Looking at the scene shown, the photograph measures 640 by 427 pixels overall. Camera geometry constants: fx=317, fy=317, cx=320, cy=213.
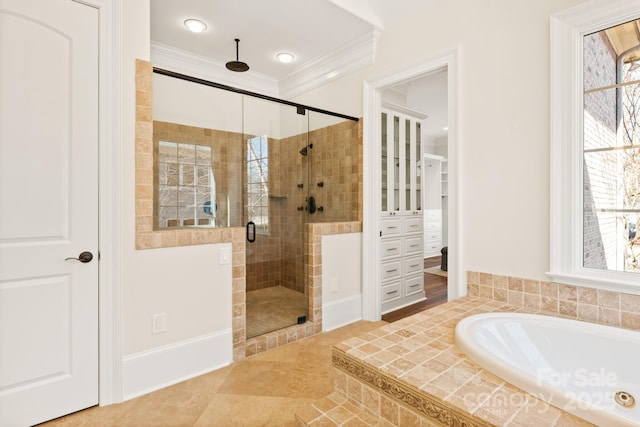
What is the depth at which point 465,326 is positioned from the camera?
158 centimetres

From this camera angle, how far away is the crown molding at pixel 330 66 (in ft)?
9.71

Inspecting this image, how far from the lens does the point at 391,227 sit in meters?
3.40

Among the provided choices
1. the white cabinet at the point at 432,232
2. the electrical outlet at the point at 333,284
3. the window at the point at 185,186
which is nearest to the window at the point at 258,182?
the window at the point at 185,186

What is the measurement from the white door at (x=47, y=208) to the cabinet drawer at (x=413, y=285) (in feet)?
9.50

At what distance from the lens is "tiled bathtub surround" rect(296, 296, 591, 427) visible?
40.3 inches

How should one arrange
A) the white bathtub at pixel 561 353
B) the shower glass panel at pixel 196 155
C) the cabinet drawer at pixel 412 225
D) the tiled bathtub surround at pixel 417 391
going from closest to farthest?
the tiled bathtub surround at pixel 417 391 < the white bathtub at pixel 561 353 < the shower glass panel at pixel 196 155 < the cabinet drawer at pixel 412 225

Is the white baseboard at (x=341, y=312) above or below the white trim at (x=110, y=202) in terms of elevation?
below

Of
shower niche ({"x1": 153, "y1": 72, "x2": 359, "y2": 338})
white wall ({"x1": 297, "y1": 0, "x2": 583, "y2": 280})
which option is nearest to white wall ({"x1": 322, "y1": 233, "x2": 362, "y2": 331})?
shower niche ({"x1": 153, "y1": 72, "x2": 359, "y2": 338})

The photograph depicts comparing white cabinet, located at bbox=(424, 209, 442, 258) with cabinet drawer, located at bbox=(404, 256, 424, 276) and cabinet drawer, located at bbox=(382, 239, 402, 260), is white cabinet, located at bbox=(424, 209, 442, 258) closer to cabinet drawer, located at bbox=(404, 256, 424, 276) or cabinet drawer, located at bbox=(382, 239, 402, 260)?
cabinet drawer, located at bbox=(404, 256, 424, 276)

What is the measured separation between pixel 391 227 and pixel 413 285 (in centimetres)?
82

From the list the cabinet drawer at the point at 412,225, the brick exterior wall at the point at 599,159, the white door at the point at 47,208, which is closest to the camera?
the white door at the point at 47,208

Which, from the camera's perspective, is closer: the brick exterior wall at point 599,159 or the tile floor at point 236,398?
the tile floor at point 236,398

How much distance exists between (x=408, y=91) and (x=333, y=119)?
159cm

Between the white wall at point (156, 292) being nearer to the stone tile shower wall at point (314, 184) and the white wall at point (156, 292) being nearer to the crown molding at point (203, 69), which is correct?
the stone tile shower wall at point (314, 184)
